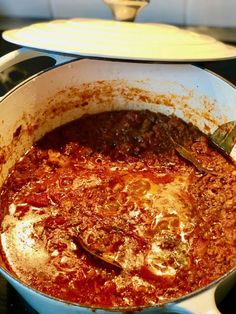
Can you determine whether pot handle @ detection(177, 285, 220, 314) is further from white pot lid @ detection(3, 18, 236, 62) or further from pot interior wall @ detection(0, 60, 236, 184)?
pot interior wall @ detection(0, 60, 236, 184)

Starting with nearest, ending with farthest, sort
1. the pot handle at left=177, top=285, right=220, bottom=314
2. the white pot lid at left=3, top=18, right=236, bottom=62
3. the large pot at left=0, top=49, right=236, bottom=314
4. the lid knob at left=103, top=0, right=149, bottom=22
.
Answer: the pot handle at left=177, top=285, right=220, bottom=314 < the white pot lid at left=3, top=18, right=236, bottom=62 < the lid knob at left=103, top=0, right=149, bottom=22 < the large pot at left=0, top=49, right=236, bottom=314

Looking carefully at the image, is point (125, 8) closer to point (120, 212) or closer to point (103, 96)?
point (103, 96)

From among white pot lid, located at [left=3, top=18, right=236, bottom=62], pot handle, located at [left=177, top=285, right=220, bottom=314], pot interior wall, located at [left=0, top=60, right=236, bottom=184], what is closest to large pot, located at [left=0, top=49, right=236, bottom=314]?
pot interior wall, located at [left=0, top=60, right=236, bottom=184]

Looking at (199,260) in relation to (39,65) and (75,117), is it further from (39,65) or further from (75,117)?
(39,65)

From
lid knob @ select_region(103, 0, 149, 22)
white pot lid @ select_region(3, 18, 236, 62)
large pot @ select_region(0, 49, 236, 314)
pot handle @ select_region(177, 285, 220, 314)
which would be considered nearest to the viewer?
pot handle @ select_region(177, 285, 220, 314)

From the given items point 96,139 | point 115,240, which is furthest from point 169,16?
point 115,240

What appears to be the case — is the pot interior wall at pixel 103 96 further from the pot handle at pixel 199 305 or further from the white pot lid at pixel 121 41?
the pot handle at pixel 199 305

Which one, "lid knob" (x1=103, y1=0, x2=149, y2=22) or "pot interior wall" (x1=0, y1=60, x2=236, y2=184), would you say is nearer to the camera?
"lid knob" (x1=103, y1=0, x2=149, y2=22)
